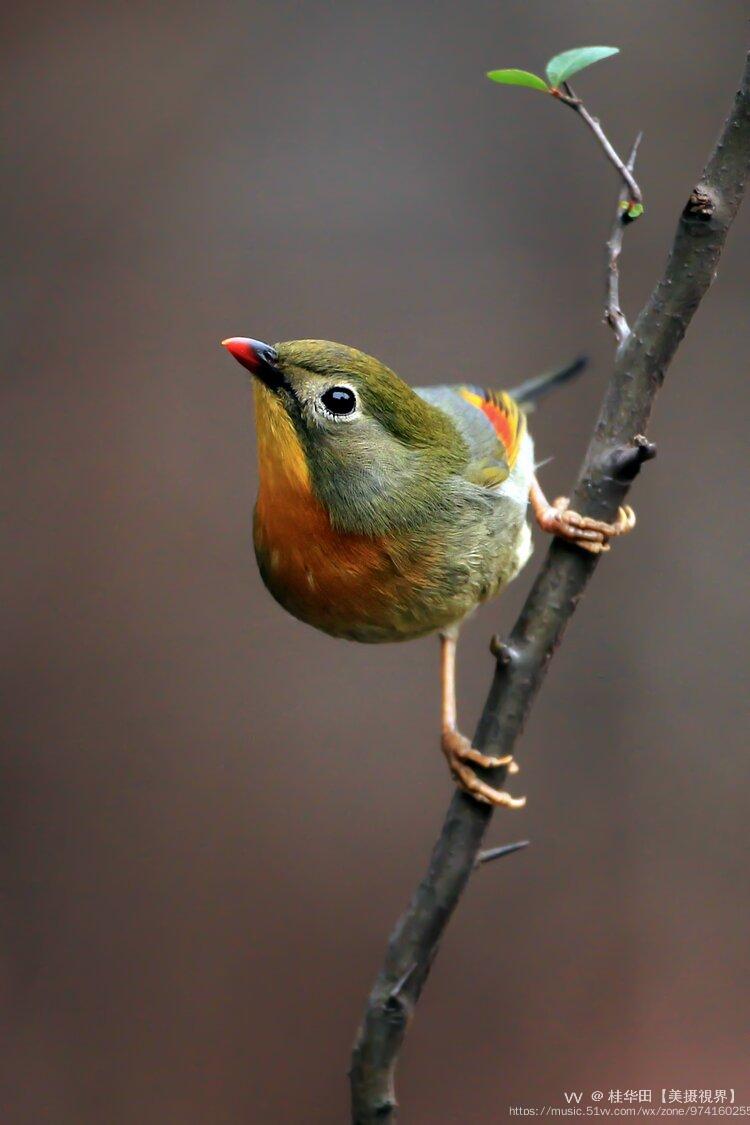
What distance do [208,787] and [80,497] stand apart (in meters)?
1.29

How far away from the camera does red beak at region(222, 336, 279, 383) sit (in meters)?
2.15

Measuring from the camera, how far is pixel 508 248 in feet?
15.6

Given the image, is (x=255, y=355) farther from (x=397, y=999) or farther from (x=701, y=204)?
(x=397, y=999)

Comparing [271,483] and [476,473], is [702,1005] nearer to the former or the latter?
[476,473]

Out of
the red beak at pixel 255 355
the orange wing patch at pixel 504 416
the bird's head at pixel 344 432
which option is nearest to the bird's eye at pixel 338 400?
the bird's head at pixel 344 432

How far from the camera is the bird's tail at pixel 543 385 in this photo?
3602 millimetres

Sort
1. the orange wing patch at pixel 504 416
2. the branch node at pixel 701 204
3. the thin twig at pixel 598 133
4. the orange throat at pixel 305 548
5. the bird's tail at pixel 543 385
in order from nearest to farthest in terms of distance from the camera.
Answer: the branch node at pixel 701 204 < the thin twig at pixel 598 133 < the orange throat at pixel 305 548 < the orange wing patch at pixel 504 416 < the bird's tail at pixel 543 385

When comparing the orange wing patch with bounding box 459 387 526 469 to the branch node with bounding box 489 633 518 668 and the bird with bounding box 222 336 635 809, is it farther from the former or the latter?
the branch node with bounding box 489 633 518 668

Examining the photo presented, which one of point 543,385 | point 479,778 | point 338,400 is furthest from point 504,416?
point 479,778

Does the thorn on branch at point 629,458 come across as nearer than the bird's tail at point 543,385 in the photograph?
Yes

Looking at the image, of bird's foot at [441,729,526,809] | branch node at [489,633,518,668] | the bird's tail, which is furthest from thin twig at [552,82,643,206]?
the bird's tail

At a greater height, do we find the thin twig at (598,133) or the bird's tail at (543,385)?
the thin twig at (598,133)

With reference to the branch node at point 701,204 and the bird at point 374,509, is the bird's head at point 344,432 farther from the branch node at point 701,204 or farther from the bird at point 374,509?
the branch node at point 701,204

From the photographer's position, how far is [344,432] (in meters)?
2.35
